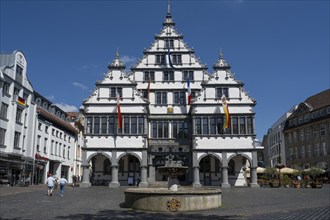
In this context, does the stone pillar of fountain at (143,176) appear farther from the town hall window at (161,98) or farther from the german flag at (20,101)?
the german flag at (20,101)

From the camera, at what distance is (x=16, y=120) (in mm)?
41281

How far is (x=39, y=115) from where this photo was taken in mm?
47656

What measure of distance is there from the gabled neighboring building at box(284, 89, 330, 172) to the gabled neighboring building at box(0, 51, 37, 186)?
1776 inches

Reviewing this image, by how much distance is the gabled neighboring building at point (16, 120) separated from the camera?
38250mm

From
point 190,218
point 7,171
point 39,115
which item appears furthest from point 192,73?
point 190,218

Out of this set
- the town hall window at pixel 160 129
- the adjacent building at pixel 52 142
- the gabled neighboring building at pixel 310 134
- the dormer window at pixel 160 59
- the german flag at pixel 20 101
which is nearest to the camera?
the german flag at pixel 20 101

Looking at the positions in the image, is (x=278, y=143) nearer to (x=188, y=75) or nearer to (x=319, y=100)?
(x=319, y=100)

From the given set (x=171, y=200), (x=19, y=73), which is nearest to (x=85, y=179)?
(x=19, y=73)

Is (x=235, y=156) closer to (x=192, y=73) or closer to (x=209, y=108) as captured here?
(x=209, y=108)

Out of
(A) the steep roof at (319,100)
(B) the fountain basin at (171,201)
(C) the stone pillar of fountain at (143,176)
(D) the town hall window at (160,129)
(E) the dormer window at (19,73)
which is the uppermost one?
(A) the steep roof at (319,100)

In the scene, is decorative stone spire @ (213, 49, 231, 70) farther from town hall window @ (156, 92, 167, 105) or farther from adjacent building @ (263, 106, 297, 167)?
adjacent building @ (263, 106, 297, 167)

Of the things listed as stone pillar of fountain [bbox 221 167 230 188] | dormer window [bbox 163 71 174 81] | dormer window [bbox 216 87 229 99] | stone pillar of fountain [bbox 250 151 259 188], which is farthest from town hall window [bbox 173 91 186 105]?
stone pillar of fountain [bbox 250 151 259 188]

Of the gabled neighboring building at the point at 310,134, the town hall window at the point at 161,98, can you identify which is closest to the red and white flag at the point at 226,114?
the town hall window at the point at 161,98

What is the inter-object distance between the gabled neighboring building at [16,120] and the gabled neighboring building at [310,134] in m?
45.1
